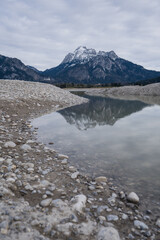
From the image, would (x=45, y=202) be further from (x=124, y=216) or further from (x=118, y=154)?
(x=118, y=154)

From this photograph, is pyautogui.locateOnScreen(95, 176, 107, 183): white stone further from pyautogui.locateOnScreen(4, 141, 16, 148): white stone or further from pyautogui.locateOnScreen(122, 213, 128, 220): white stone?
pyautogui.locateOnScreen(4, 141, 16, 148): white stone

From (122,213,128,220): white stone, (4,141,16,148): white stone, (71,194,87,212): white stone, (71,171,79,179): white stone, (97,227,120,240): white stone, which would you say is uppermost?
(4,141,16,148): white stone

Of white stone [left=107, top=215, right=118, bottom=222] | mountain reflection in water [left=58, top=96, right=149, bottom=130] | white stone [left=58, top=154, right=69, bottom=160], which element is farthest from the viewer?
mountain reflection in water [left=58, top=96, right=149, bottom=130]

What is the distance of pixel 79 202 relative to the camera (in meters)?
4.64

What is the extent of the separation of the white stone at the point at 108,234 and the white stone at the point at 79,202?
0.84m

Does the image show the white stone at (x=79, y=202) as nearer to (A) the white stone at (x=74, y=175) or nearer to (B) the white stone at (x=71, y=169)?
(A) the white stone at (x=74, y=175)

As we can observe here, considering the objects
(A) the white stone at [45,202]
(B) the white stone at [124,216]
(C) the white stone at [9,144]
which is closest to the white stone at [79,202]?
(A) the white stone at [45,202]

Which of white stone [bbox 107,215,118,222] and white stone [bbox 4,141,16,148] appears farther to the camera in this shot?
white stone [bbox 4,141,16,148]

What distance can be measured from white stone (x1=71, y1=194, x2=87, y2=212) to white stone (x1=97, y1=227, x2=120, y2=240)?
84cm

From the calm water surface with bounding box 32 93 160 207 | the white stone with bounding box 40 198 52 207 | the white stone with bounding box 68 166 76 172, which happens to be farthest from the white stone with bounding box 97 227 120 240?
the white stone with bounding box 68 166 76 172

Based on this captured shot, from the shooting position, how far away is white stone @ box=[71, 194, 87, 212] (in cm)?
445

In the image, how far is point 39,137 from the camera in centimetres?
1112

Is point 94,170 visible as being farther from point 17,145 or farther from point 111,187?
point 17,145

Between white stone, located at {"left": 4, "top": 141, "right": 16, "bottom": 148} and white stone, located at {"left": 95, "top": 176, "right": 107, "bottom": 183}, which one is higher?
white stone, located at {"left": 4, "top": 141, "right": 16, "bottom": 148}
